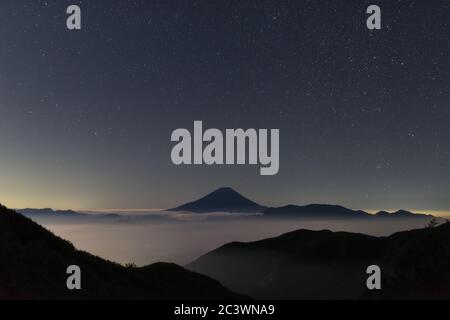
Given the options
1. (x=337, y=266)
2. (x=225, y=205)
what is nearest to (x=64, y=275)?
(x=225, y=205)

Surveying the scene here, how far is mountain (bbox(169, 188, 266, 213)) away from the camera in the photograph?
577 inches

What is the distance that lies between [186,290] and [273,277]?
3840 millimetres

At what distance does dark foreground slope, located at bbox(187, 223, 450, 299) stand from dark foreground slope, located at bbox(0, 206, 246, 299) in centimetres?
135

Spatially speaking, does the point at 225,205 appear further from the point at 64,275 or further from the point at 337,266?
the point at 337,266

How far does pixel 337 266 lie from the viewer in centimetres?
2481

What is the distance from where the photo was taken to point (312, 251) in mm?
27797

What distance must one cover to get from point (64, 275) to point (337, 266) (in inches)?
580

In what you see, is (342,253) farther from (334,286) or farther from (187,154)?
(187,154)

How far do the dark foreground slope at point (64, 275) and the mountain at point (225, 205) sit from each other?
366 cm

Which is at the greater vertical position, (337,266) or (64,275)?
(64,275)

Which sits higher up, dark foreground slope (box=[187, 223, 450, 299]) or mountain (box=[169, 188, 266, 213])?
mountain (box=[169, 188, 266, 213])

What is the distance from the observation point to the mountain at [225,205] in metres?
14.7

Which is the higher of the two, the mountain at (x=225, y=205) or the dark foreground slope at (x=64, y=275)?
the mountain at (x=225, y=205)
